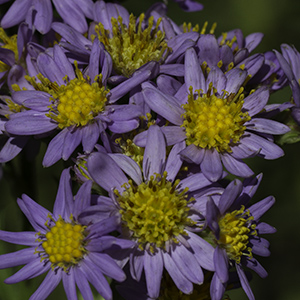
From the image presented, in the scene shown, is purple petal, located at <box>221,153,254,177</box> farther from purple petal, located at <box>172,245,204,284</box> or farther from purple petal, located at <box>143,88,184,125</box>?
purple petal, located at <box>172,245,204,284</box>

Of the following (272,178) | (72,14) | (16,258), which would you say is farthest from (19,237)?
(272,178)

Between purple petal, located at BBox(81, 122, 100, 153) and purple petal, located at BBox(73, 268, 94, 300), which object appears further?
purple petal, located at BBox(81, 122, 100, 153)

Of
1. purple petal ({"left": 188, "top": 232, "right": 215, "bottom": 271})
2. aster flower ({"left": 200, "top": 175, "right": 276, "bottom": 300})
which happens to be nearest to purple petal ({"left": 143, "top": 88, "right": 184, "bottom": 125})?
aster flower ({"left": 200, "top": 175, "right": 276, "bottom": 300})

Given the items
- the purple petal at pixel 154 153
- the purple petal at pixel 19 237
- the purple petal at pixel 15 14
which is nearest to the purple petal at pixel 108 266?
the purple petal at pixel 19 237

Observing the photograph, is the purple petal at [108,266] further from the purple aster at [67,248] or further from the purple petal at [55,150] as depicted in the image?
the purple petal at [55,150]

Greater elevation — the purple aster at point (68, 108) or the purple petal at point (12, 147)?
the purple aster at point (68, 108)
